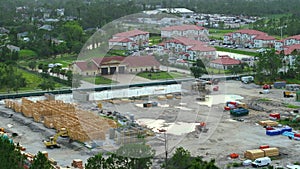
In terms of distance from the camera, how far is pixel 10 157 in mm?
6238

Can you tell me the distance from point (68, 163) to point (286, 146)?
309 cm

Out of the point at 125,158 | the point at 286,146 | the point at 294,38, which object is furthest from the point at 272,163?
the point at 294,38

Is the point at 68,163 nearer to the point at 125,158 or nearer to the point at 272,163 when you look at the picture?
the point at 125,158

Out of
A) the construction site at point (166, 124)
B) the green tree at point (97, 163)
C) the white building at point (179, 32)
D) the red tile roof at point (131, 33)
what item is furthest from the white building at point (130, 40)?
the green tree at point (97, 163)

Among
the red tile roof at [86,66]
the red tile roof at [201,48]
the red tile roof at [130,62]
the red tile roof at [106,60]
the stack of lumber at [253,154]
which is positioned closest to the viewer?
the stack of lumber at [253,154]

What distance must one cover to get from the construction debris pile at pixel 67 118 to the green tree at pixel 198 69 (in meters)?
3.42

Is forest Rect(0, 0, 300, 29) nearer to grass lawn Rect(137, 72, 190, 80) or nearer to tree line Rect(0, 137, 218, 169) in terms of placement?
grass lawn Rect(137, 72, 190, 80)

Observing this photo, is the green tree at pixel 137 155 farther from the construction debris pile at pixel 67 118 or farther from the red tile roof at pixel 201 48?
the red tile roof at pixel 201 48

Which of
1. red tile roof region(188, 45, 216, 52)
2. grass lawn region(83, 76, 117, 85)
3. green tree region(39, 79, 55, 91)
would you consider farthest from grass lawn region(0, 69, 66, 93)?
red tile roof region(188, 45, 216, 52)

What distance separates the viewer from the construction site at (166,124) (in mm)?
7977

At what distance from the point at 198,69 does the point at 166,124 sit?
4.07 metres

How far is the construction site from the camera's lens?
7977mm

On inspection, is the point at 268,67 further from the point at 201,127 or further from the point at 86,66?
the point at 201,127

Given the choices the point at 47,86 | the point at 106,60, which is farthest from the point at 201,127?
the point at 106,60
